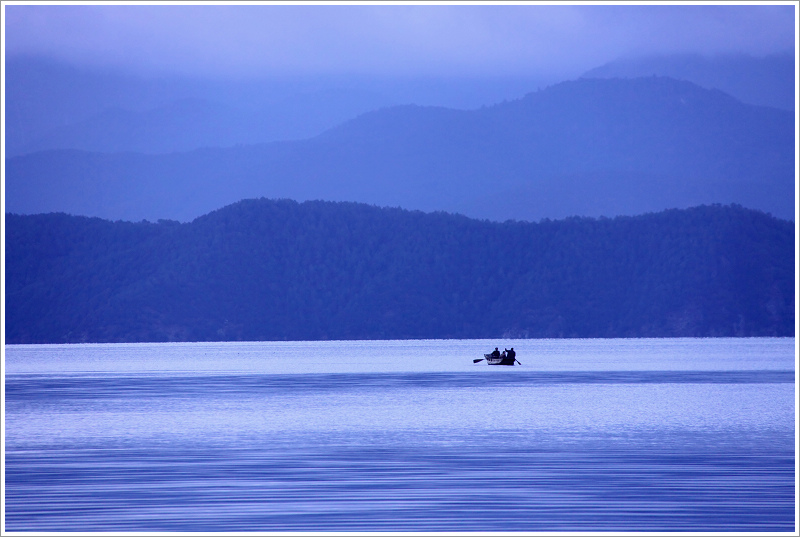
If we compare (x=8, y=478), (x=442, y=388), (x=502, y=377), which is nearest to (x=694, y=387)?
(x=442, y=388)

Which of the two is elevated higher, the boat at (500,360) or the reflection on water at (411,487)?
the boat at (500,360)

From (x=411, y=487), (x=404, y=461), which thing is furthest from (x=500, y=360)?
(x=411, y=487)

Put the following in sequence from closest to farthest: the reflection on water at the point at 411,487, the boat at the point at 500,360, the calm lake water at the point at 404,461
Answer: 1. the reflection on water at the point at 411,487
2. the calm lake water at the point at 404,461
3. the boat at the point at 500,360

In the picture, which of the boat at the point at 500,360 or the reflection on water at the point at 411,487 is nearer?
the reflection on water at the point at 411,487

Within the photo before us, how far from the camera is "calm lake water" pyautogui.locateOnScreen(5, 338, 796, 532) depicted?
20531 millimetres

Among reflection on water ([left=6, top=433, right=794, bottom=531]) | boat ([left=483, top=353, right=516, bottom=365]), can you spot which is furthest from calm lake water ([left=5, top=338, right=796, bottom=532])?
boat ([left=483, top=353, right=516, bottom=365])

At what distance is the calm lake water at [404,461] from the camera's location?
67.4ft

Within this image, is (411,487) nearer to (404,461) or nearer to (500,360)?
(404,461)

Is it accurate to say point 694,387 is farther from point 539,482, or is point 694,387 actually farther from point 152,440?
point 539,482

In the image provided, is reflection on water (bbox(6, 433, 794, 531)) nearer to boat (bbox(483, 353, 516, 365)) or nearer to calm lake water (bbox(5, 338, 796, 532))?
calm lake water (bbox(5, 338, 796, 532))

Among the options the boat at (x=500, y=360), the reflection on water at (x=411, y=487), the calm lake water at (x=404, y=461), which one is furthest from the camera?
the boat at (x=500, y=360)

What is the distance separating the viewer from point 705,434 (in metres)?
34.0

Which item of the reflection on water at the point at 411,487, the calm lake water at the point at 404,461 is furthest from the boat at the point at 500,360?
the reflection on water at the point at 411,487

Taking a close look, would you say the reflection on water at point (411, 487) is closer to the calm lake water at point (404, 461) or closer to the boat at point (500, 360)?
the calm lake water at point (404, 461)
